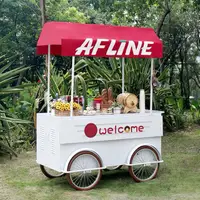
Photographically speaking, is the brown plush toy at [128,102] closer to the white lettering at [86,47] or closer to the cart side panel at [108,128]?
the cart side panel at [108,128]

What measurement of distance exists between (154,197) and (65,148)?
134cm

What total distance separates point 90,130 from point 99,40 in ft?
4.07

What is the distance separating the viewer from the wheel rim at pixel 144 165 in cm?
650

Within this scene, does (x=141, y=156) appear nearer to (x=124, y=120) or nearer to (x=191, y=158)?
(x=124, y=120)

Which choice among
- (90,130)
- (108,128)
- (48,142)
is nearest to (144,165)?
(108,128)

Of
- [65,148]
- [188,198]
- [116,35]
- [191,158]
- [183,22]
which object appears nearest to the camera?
[188,198]

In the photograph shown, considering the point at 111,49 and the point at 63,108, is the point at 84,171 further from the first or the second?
the point at 111,49

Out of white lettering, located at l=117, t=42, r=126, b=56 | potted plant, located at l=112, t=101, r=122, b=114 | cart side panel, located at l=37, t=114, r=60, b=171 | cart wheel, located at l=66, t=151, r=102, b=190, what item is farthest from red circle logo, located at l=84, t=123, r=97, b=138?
white lettering, located at l=117, t=42, r=126, b=56

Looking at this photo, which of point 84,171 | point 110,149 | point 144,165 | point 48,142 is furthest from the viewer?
point 144,165

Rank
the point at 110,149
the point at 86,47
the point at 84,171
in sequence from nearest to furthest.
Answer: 1. the point at 86,47
2. the point at 84,171
3. the point at 110,149

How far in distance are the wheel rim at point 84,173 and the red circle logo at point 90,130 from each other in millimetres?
294

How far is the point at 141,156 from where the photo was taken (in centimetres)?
655

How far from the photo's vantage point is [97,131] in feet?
20.1

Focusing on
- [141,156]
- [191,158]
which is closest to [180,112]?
[191,158]
